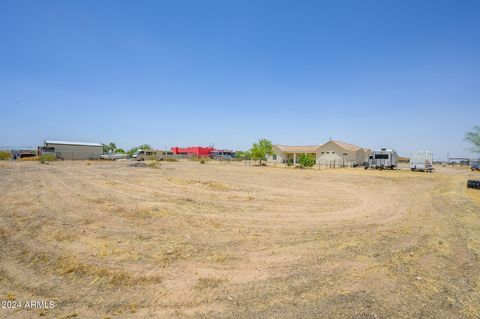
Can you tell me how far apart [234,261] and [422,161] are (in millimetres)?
41653

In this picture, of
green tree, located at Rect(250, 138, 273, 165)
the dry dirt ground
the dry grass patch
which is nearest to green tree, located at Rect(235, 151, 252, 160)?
green tree, located at Rect(250, 138, 273, 165)

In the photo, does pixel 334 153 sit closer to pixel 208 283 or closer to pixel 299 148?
pixel 299 148

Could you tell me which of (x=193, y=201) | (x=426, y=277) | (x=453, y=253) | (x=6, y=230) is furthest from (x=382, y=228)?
(x=6, y=230)

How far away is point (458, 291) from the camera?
4.61m

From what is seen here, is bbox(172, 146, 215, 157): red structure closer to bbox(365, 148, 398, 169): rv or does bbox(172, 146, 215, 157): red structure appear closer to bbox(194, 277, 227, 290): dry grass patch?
bbox(365, 148, 398, 169): rv

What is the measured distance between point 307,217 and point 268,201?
10.5ft

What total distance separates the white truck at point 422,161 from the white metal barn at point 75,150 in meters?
66.3

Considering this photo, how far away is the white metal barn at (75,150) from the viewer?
5925 cm

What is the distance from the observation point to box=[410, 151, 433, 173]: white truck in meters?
37.1

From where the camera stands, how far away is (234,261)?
18.6 ft

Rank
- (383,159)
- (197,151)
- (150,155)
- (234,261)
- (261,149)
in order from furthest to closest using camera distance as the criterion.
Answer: (197,151) → (150,155) → (261,149) → (383,159) → (234,261)

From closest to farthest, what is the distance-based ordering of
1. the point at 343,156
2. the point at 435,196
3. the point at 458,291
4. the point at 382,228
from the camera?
the point at 458,291, the point at 382,228, the point at 435,196, the point at 343,156

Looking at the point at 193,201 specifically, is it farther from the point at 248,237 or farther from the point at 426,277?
the point at 426,277

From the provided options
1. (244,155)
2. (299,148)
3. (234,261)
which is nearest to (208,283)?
(234,261)
